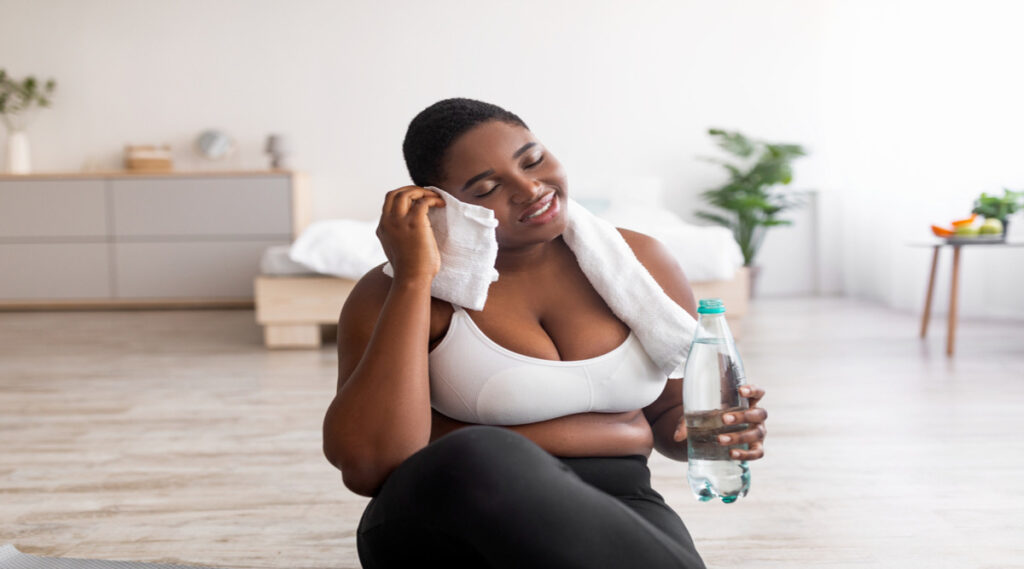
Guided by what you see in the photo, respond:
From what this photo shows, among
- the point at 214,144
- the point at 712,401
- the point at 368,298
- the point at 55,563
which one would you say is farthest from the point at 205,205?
the point at 712,401

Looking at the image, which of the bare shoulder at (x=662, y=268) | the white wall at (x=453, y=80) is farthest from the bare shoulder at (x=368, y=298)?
the white wall at (x=453, y=80)

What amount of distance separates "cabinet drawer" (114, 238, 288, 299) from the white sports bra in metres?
4.46

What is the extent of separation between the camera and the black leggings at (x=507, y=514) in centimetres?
87

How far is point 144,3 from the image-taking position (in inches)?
224

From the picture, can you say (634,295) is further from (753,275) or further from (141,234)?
(141,234)

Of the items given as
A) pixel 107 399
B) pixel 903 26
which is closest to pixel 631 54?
pixel 903 26

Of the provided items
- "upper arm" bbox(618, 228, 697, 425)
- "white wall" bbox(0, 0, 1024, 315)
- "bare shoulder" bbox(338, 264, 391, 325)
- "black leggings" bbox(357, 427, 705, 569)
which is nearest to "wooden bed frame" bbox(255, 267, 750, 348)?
"white wall" bbox(0, 0, 1024, 315)

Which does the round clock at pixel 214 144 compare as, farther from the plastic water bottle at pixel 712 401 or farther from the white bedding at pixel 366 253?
the plastic water bottle at pixel 712 401

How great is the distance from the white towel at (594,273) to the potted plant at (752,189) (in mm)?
4001

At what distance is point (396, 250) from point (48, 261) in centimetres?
508

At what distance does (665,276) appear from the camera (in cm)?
124

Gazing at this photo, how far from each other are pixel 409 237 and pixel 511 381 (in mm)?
205

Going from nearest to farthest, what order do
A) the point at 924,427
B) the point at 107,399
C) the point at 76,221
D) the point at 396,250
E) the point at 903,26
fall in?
the point at 396,250 → the point at 924,427 → the point at 107,399 → the point at 903,26 → the point at 76,221

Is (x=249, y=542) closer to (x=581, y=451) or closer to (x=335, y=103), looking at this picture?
(x=581, y=451)
